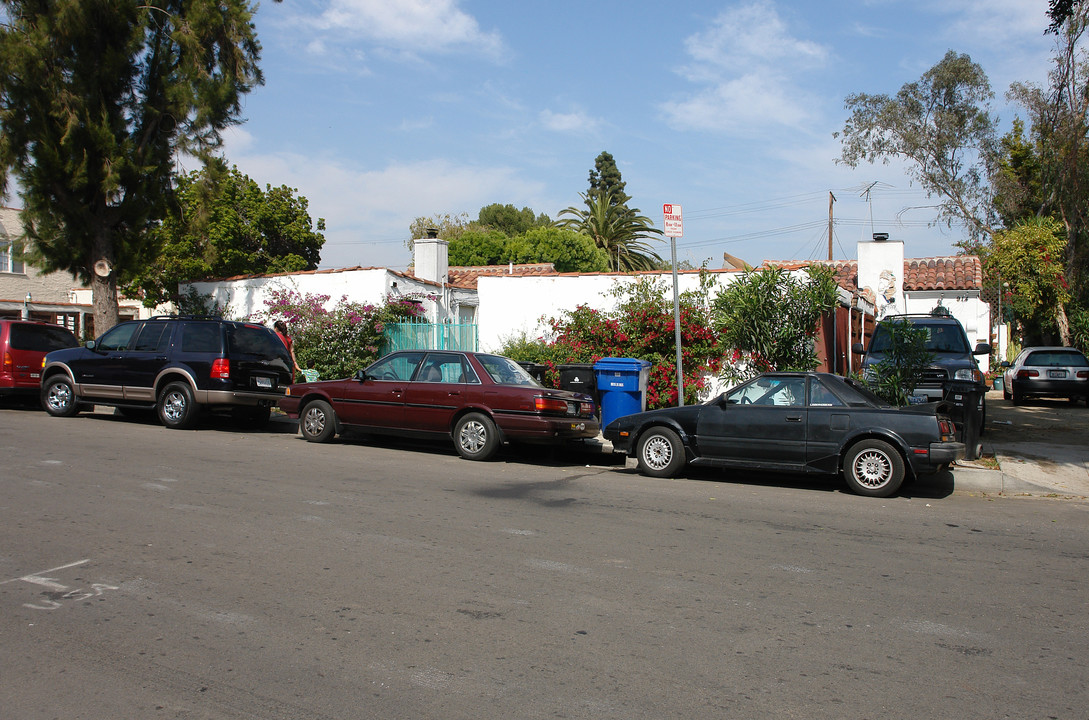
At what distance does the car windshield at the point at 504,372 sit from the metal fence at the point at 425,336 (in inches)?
245

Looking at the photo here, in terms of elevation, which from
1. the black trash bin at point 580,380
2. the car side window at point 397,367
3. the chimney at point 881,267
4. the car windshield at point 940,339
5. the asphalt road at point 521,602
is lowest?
the asphalt road at point 521,602

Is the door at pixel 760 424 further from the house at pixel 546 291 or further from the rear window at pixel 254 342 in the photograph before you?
the rear window at pixel 254 342

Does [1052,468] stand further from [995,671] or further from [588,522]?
[995,671]

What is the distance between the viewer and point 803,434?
9.48 m

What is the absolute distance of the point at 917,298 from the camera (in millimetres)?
25484

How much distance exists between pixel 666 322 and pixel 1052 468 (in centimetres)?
668

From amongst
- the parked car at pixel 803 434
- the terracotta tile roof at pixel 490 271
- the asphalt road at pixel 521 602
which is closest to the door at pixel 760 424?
the parked car at pixel 803 434

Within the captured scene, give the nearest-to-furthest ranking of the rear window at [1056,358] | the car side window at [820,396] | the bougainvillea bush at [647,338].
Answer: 1. the car side window at [820,396]
2. the bougainvillea bush at [647,338]
3. the rear window at [1056,358]

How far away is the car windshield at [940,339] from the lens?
14.4 meters

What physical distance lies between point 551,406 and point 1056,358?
1485cm

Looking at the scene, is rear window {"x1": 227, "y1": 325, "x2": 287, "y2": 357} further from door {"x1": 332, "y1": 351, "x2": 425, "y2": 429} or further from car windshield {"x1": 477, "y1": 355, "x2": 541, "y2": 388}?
car windshield {"x1": 477, "y1": 355, "x2": 541, "y2": 388}

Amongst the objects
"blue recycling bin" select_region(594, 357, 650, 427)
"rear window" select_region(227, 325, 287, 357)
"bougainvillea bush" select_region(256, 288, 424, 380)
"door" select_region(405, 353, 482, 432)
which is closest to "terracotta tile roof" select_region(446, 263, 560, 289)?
"bougainvillea bush" select_region(256, 288, 424, 380)

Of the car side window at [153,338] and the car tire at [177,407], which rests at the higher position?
the car side window at [153,338]

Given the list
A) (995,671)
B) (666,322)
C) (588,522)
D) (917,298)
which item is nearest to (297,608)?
(588,522)
